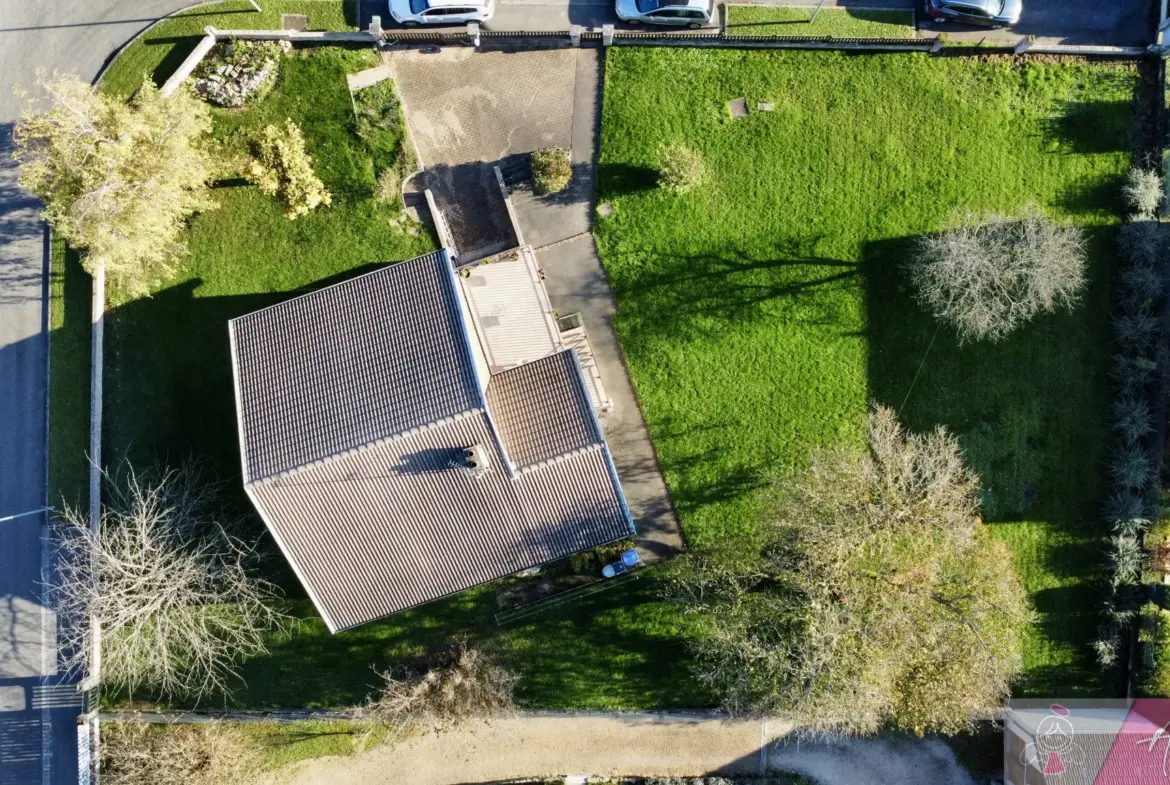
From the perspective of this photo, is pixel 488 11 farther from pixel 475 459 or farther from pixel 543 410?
pixel 475 459

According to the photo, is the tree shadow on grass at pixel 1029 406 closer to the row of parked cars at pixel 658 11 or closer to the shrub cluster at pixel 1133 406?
the shrub cluster at pixel 1133 406

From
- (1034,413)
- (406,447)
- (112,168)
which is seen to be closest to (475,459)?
(406,447)

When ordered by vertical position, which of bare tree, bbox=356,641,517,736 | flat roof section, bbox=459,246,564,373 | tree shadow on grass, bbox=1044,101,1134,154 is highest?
tree shadow on grass, bbox=1044,101,1134,154

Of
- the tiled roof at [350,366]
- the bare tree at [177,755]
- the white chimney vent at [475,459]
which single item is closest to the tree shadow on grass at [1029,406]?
the white chimney vent at [475,459]

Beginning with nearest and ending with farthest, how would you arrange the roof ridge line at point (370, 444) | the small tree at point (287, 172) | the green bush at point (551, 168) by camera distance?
the roof ridge line at point (370, 444) < the small tree at point (287, 172) < the green bush at point (551, 168)

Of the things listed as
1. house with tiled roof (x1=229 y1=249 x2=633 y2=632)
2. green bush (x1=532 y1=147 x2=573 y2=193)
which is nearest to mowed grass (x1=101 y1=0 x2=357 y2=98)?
green bush (x1=532 y1=147 x2=573 y2=193)

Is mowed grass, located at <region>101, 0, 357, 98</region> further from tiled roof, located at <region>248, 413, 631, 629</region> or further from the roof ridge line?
tiled roof, located at <region>248, 413, 631, 629</region>
